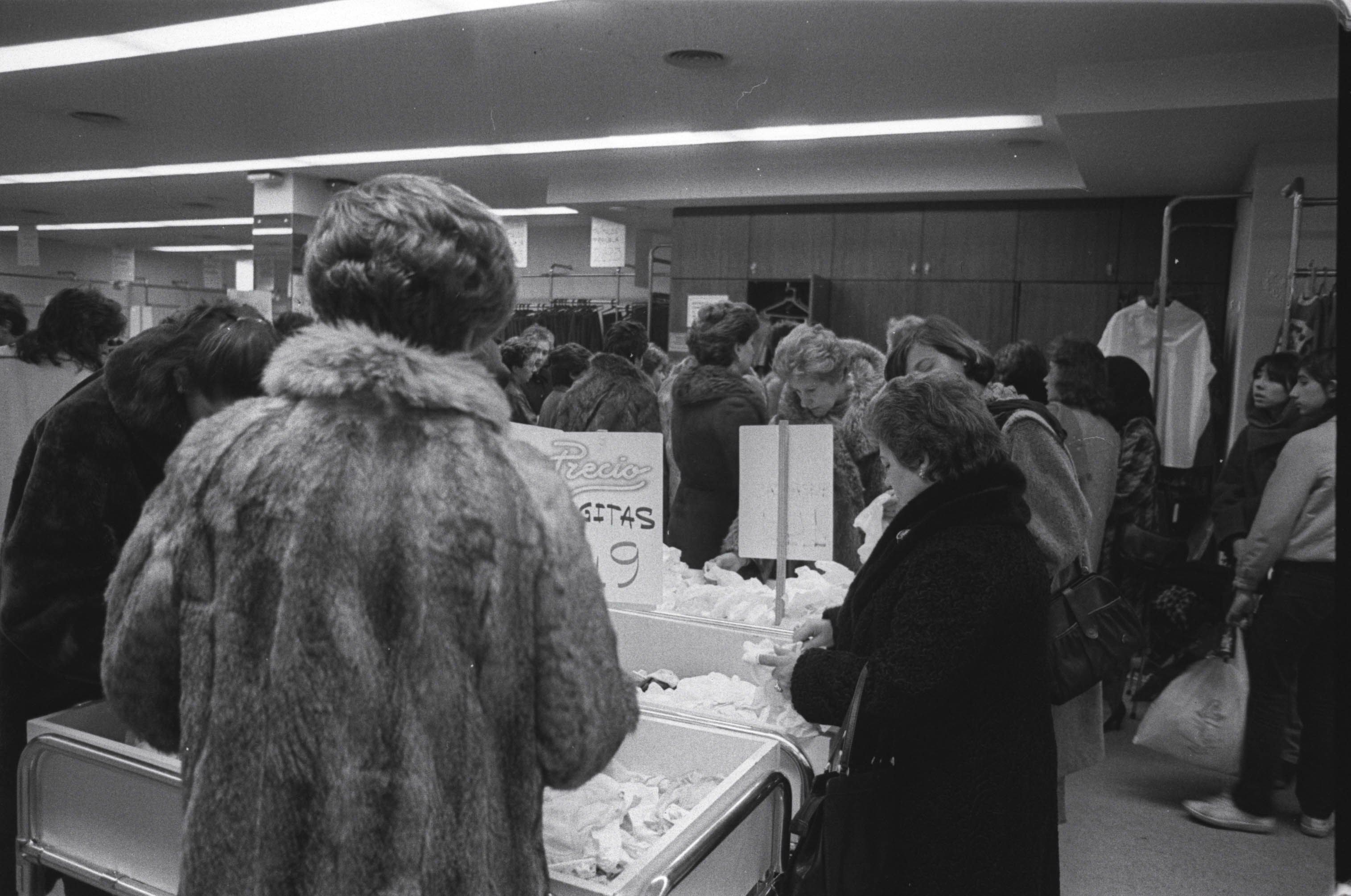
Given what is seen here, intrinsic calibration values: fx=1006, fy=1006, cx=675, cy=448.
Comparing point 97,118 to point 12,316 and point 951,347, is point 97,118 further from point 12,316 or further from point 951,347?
point 951,347

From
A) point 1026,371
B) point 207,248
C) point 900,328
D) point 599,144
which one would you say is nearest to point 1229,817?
point 1026,371

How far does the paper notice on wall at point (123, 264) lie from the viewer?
575 inches

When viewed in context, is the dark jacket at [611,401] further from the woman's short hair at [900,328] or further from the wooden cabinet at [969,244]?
the wooden cabinet at [969,244]

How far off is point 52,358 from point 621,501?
2.25m

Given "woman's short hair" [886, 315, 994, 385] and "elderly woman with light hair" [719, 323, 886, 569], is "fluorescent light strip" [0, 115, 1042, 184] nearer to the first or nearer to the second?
"elderly woman with light hair" [719, 323, 886, 569]

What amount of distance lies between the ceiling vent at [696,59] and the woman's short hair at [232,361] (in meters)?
3.42

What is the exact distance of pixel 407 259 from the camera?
41.0 inches

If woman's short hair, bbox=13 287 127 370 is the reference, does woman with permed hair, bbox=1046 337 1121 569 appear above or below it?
below

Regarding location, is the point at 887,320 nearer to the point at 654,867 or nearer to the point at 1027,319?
the point at 1027,319

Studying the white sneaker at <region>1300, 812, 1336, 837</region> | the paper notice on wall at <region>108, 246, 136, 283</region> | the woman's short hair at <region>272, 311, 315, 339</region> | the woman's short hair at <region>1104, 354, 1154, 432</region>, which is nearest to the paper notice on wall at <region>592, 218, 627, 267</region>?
the woman's short hair at <region>1104, 354, 1154, 432</region>

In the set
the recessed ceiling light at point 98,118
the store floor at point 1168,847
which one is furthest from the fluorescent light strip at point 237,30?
the store floor at point 1168,847

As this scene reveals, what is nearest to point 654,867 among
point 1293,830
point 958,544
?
point 958,544

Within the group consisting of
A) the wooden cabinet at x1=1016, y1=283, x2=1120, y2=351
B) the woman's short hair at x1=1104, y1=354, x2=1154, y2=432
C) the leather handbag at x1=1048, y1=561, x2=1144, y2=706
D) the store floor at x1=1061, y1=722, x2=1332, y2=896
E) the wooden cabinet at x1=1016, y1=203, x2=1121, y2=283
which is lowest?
the store floor at x1=1061, y1=722, x2=1332, y2=896

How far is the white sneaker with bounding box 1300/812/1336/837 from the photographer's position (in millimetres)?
3520
